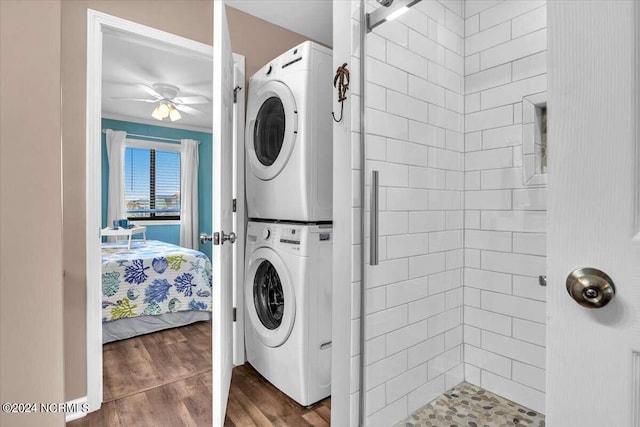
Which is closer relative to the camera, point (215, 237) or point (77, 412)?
point (215, 237)

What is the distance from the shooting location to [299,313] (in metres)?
1.75

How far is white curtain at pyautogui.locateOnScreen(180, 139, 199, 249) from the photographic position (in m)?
5.48

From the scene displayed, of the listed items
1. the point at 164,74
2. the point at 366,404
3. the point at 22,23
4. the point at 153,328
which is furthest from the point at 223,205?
the point at 164,74

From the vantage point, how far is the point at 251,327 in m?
2.14

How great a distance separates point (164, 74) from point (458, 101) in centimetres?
308

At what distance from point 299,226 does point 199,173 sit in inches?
175

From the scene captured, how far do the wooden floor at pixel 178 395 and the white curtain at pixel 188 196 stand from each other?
3.08m

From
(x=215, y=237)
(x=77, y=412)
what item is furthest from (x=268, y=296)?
(x=77, y=412)

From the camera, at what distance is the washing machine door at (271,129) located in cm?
183

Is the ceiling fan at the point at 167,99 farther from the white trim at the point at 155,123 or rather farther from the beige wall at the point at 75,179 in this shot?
the beige wall at the point at 75,179

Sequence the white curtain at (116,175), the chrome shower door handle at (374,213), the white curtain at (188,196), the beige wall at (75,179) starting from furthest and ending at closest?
the white curtain at (188,196)
the white curtain at (116,175)
the beige wall at (75,179)
the chrome shower door handle at (374,213)

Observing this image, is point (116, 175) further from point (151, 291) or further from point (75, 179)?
point (75, 179)

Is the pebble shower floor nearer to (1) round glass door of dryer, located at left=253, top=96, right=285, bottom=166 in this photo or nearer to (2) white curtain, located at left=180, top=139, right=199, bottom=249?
(1) round glass door of dryer, located at left=253, top=96, right=285, bottom=166

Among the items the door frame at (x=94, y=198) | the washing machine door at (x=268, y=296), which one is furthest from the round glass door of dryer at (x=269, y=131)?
the door frame at (x=94, y=198)
